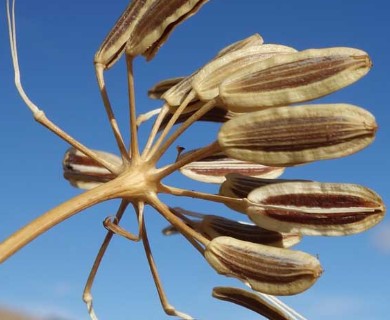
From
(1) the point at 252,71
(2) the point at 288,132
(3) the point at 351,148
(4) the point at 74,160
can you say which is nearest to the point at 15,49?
(4) the point at 74,160

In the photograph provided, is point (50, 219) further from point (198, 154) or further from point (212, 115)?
point (212, 115)

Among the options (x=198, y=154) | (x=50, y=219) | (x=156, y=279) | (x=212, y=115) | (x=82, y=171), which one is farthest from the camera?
(x=82, y=171)

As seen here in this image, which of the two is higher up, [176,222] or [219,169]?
[219,169]

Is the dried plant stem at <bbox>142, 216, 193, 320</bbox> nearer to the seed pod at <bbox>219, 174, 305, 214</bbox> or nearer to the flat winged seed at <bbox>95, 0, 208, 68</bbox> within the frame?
the seed pod at <bbox>219, 174, 305, 214</bbox>

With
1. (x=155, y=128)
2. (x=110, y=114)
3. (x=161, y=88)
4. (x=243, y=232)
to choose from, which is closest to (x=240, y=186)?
(x=243, y=232)

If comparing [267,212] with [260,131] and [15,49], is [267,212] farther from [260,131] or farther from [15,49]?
[15,49]

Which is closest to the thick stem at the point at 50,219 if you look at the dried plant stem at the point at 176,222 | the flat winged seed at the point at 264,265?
the dried plant stem at the point at 176,222

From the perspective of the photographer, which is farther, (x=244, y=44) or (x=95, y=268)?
(x=244, y=44)
